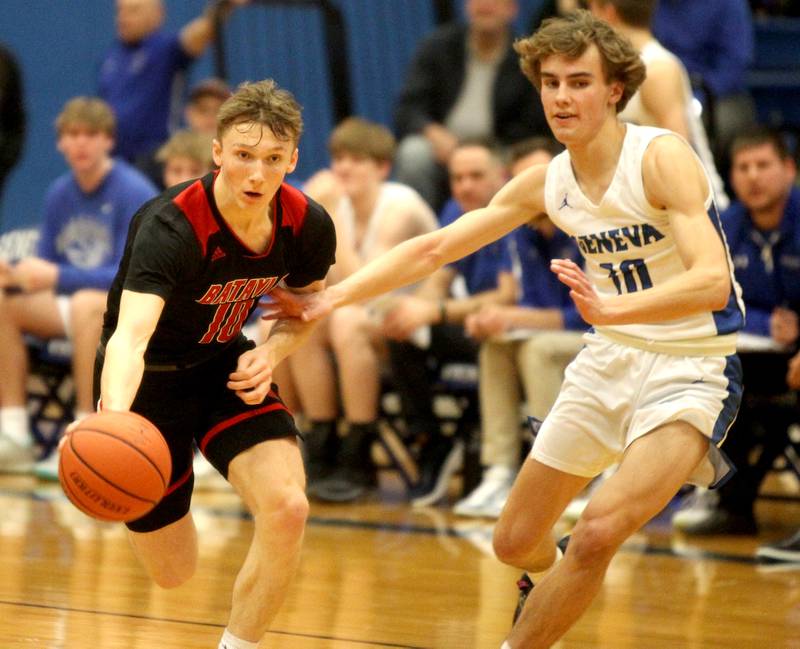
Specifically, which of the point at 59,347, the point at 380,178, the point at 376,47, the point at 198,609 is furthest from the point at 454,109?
the point at 198,609

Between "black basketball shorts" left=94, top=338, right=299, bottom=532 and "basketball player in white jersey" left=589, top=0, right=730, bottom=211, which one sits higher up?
"basketball player in white jersey" left=589, top=0, right=730, bottom=211

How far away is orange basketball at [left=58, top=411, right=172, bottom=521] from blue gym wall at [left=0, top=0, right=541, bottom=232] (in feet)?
21.4

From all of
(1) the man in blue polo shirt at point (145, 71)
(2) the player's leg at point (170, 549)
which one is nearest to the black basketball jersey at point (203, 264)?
(2) the player's leg at point (170, 549)

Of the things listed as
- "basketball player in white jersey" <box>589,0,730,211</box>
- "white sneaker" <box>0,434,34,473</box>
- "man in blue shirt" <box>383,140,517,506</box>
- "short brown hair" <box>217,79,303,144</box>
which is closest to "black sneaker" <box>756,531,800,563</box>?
"basketball player in white jersey" <box>589,0,730,211</box>

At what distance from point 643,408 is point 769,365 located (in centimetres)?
263

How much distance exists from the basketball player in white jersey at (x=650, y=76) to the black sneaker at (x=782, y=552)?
1.64 meters

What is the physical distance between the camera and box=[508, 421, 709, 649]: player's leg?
3.95 meters

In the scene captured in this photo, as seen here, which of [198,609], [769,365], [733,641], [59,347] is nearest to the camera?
[733,641]

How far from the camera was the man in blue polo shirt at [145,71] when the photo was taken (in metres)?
9.26

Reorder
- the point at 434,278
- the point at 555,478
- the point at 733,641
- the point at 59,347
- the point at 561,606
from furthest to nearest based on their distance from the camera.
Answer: the point at 59,347 < the point at 434,278 < the point at 733,641 < the point at 555,478 < the point at 561,606

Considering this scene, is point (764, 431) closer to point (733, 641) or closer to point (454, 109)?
point (733, 641)

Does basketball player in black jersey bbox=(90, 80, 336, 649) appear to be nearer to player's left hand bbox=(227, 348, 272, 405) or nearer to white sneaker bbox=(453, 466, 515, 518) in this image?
player's left hand bbox=(227, 348, 272, 405)

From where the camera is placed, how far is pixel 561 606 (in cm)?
401

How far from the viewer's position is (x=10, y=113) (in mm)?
9047
